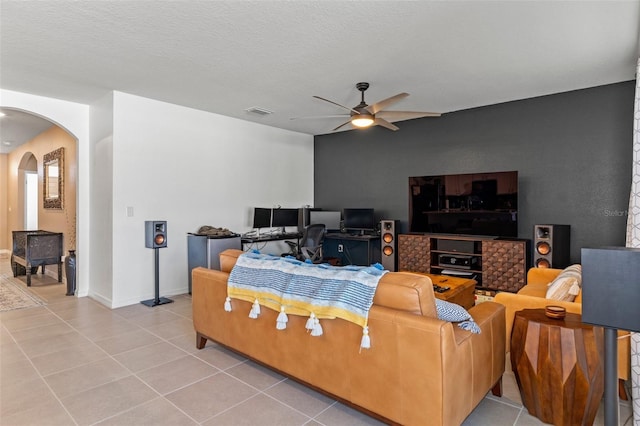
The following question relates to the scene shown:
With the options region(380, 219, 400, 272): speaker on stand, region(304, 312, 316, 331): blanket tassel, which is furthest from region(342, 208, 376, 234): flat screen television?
region(304, 312, 316, 331): blanket tassel

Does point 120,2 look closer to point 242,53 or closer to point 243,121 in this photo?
point 242,53

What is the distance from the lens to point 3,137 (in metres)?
A: 7.33

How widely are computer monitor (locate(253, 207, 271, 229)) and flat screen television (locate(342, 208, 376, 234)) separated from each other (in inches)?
55.1

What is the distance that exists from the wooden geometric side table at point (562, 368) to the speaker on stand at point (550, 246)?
2424 mm

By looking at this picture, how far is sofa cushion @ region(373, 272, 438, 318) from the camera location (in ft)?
6.05

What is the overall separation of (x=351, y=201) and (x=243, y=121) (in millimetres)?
2461

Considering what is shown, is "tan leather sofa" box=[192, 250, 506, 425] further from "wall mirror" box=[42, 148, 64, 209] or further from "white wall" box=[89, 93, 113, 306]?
"wall mirror" box=[42, 148, 64, 209]

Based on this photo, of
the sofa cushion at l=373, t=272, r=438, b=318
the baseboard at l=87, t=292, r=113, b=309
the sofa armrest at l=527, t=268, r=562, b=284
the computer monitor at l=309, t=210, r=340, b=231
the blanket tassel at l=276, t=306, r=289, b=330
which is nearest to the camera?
the sofa cushion at l=373, t=272, r=438, b=318

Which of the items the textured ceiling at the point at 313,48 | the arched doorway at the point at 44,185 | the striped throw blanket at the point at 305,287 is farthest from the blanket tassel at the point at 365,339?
the arched doorway at the point at 44,185

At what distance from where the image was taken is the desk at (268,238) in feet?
18.4

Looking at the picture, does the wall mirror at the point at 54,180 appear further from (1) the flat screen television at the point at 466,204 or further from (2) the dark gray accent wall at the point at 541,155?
(1) the flat screen television at the point at 466,204

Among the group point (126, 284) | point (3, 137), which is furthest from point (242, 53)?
point (3, 137)

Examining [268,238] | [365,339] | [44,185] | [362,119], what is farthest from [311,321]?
[44,185]

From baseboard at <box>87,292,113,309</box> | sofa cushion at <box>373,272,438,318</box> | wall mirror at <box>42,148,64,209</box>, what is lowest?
baseboard at <box>87,292,113,309</box>
